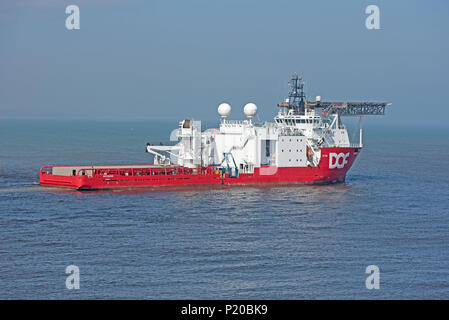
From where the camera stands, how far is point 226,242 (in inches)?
1419

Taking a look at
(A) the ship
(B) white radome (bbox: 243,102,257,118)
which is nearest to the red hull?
(A) the ship

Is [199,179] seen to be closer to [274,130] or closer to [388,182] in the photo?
[274,130]

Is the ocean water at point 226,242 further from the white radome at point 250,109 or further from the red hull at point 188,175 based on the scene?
the white radome at point 250,109

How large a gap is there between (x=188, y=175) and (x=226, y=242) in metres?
20.1

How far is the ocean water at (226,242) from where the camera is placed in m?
28.3

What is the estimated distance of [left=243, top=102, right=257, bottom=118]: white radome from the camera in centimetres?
6222

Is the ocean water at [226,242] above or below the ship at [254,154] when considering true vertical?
below

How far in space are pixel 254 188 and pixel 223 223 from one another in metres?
15.5

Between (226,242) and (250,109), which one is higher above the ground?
(250,109)

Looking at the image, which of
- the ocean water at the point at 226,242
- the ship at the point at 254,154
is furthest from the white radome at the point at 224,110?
the ocean water at the point at 226,242

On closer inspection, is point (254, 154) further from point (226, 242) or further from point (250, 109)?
point (226, 242)

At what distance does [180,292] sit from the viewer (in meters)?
27.5

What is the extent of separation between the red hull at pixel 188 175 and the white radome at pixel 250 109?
7159 millimetres

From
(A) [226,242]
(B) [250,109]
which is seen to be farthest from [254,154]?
(A) [226,242]
